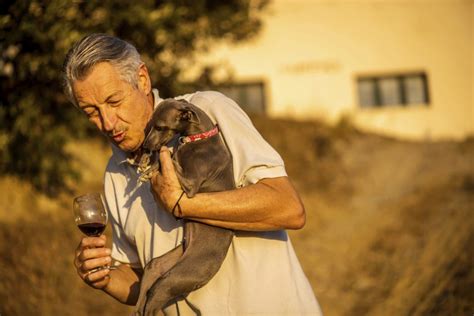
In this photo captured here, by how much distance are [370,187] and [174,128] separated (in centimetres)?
1238

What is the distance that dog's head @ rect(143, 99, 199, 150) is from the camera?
2.99 m

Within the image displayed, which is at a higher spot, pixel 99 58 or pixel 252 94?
pixel 99 58

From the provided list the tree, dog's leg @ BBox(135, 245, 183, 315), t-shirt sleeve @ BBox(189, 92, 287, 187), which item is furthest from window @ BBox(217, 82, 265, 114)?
dog's leg @ BBox(135, 245, 183, 315)

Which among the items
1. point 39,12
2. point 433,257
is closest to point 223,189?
point 39,12

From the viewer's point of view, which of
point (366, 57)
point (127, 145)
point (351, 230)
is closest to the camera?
point (127, 145)

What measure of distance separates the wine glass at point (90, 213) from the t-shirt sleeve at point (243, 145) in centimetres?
72

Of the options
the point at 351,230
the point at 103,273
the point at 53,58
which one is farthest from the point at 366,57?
the point at 103,273

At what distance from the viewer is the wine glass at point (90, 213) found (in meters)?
3.16

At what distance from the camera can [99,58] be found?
299cm

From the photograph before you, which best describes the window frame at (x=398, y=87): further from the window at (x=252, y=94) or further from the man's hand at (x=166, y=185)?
the man's hand at (x=166, y=185)

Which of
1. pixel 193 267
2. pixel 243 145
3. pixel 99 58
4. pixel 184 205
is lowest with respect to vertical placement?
pixel 193 267

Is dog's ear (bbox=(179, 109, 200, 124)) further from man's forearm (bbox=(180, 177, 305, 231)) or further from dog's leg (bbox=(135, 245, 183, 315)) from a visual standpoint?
dog's leg (bbox=(135, 245, 183, 315))

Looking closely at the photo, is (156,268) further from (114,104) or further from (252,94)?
(252,94)

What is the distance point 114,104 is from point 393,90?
62.1 ft
